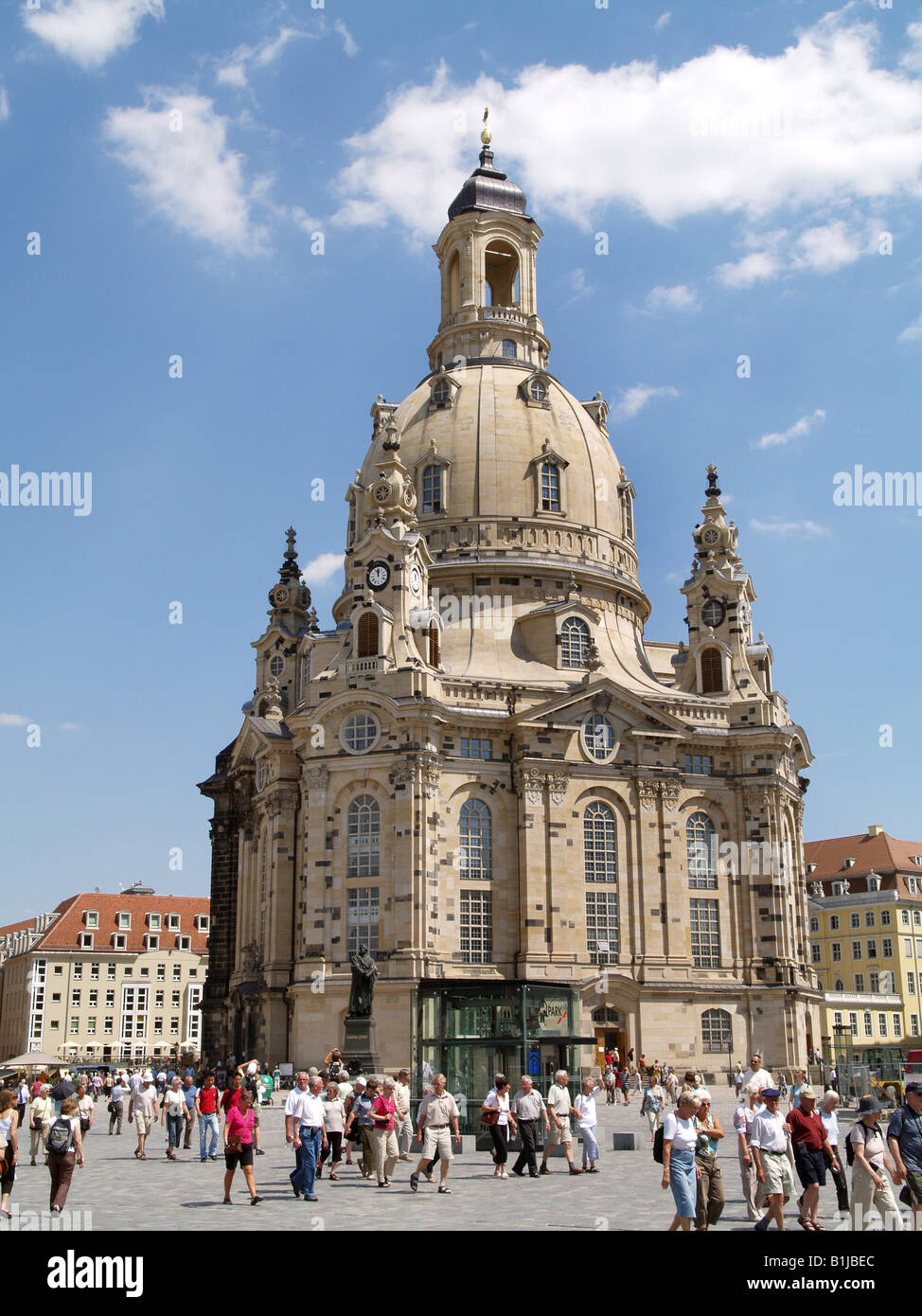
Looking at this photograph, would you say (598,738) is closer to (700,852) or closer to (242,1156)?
(700,852)

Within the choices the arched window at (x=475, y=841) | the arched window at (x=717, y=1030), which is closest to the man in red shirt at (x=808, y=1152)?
the arched window at (x=475, y=841)

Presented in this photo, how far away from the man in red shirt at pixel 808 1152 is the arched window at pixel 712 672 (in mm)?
54539

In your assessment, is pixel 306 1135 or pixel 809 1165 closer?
pixel 809 1165

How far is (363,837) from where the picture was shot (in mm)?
64188

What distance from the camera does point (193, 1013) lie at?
4154 inches

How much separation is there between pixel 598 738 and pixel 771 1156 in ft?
158

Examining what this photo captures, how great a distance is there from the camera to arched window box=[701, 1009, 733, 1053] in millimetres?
65688

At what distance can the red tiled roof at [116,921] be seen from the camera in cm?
9962

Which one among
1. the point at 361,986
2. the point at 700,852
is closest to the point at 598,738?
the point at 700,852

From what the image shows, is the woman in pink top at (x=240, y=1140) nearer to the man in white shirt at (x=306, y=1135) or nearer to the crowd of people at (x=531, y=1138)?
the crowd of people at (x=531, y=1138)

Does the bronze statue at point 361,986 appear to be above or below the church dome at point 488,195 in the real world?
below

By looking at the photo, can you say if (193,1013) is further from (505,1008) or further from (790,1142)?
(790,1142)

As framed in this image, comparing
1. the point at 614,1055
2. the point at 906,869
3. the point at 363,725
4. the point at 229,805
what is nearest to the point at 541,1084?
the point at 614,1055

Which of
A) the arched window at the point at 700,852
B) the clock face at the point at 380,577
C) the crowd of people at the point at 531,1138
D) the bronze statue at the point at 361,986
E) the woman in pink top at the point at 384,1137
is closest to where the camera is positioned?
the crowd of people at the point at 531,1138
